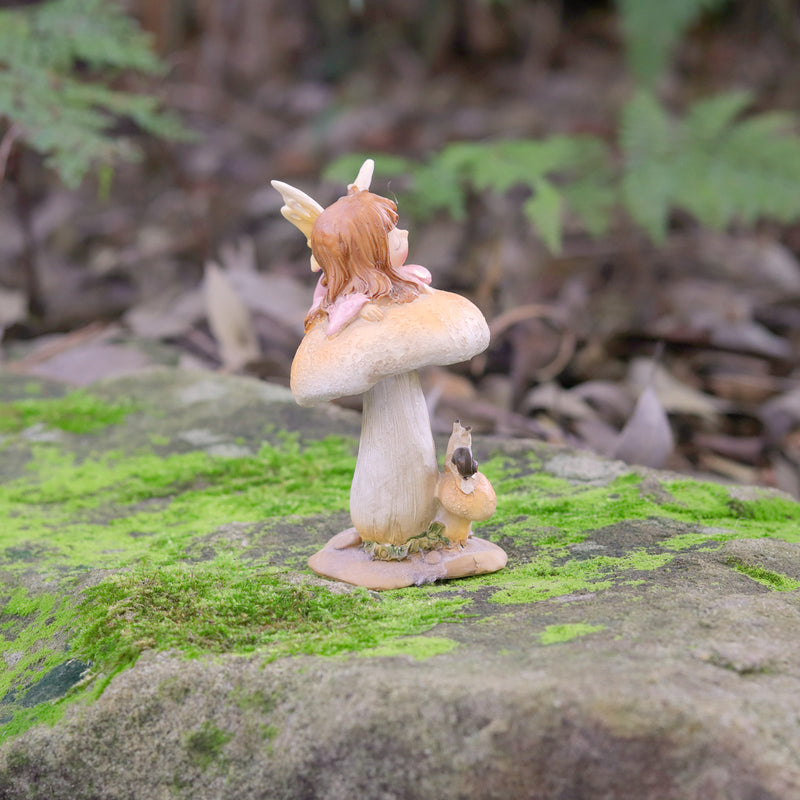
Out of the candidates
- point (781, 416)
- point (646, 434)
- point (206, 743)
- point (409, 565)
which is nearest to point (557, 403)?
point (646, 434)

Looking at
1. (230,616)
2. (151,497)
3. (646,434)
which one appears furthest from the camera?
(646,434)

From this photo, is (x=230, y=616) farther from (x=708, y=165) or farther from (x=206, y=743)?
(x=708, y=165)

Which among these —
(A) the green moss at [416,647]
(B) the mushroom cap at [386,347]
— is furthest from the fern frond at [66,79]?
(A) the green moss at [416,647]

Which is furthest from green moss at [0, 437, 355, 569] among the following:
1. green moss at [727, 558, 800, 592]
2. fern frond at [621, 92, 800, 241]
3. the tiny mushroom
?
fern frond at [621, 92, 800, 241]

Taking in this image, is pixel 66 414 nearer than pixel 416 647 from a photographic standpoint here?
No

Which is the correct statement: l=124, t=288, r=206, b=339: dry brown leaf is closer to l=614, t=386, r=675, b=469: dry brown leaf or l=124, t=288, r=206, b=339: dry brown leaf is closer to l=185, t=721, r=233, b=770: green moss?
l=614, t=386, r=675, b=469: dry brown leaf

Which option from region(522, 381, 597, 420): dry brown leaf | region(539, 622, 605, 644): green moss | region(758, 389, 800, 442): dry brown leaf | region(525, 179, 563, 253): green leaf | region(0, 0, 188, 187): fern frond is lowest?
region(758, 389, 800, 442): dry brown leaf
